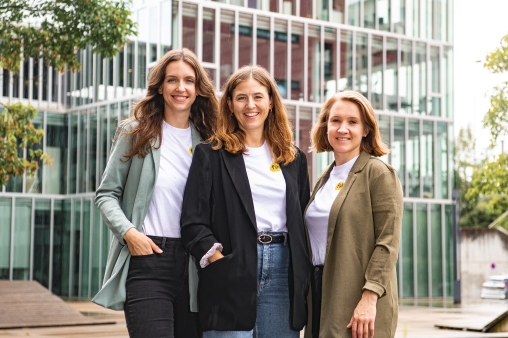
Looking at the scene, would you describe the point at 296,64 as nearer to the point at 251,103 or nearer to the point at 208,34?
the point at 208,34

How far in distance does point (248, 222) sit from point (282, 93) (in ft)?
72.1

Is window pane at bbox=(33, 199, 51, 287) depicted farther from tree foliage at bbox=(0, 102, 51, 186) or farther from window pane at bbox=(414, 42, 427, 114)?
tree foliage at bbox=(0, 102, 51, 186)

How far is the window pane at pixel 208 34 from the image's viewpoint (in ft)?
80.3

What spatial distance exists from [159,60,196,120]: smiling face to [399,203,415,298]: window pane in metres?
24.0

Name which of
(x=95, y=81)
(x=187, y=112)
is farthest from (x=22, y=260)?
(x=187, y=112)

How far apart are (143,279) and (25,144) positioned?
37.8 ft

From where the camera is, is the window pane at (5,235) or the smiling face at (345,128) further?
the window pane at (5,235)

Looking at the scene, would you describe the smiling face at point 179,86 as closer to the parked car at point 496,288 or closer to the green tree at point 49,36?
the green tree at point 49,36

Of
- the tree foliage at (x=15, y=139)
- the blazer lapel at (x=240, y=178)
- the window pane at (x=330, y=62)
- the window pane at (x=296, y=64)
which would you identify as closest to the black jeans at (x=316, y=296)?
the blazer lapel at (x=240, y=178)

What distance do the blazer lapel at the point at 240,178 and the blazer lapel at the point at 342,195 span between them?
1.17ft

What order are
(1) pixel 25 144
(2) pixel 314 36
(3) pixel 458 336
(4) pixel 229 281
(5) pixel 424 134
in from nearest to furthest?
(4) pixel 229 281
(3) pixel 458 336
(1) pixel 25 144
(2) pixel 314 36
(5) pixel 424 134

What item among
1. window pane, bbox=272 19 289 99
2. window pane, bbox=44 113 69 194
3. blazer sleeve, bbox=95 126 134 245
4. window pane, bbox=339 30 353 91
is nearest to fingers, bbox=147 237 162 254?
blazer sleeve, bbox=95 126 134 245

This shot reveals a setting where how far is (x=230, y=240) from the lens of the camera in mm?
4281

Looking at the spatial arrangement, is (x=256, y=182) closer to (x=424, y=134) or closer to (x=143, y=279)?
(x=143, y=279)
